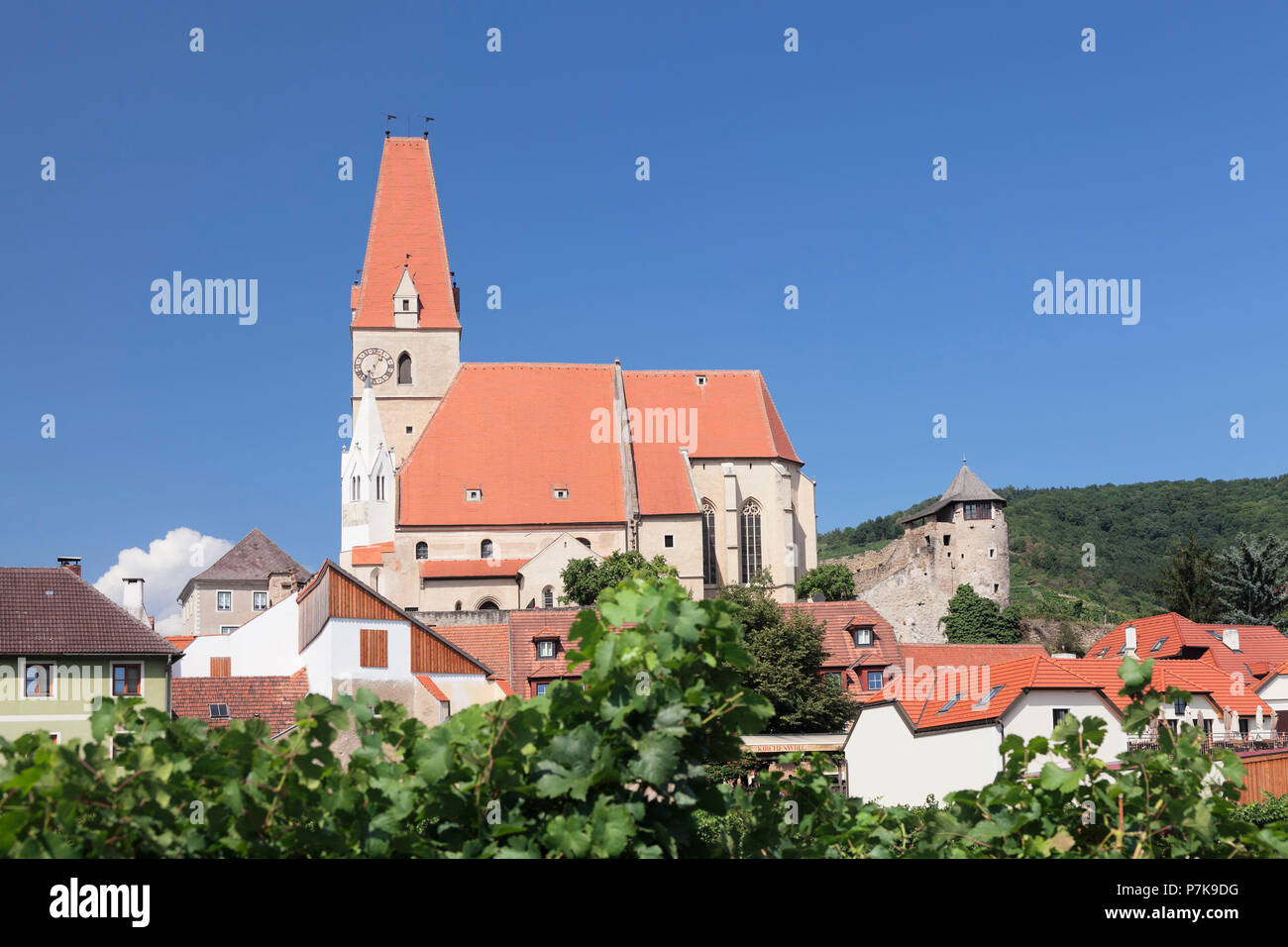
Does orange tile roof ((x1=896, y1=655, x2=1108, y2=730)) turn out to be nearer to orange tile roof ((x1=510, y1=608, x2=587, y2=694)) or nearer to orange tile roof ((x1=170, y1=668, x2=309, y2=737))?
orange tile roof ((x1=510, y1=608, x2=587, y2=694))

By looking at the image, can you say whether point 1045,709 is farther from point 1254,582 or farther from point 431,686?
point 1254,582

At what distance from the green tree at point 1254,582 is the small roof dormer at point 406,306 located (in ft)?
164

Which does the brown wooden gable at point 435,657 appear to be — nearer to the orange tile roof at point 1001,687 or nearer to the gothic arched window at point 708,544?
the orange tile roof at point 1001,687

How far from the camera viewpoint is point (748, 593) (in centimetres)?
5444

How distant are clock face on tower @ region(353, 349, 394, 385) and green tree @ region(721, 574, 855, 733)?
106 ft

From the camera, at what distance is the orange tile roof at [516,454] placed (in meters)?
66.9

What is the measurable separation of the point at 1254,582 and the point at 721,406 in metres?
32.7

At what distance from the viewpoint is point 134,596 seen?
46812mm

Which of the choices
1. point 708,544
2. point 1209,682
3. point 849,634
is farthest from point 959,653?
point 708,544

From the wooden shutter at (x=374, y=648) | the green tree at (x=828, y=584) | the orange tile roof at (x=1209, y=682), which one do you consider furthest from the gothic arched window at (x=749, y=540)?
the wooden shutter at (x=374, y=648)
